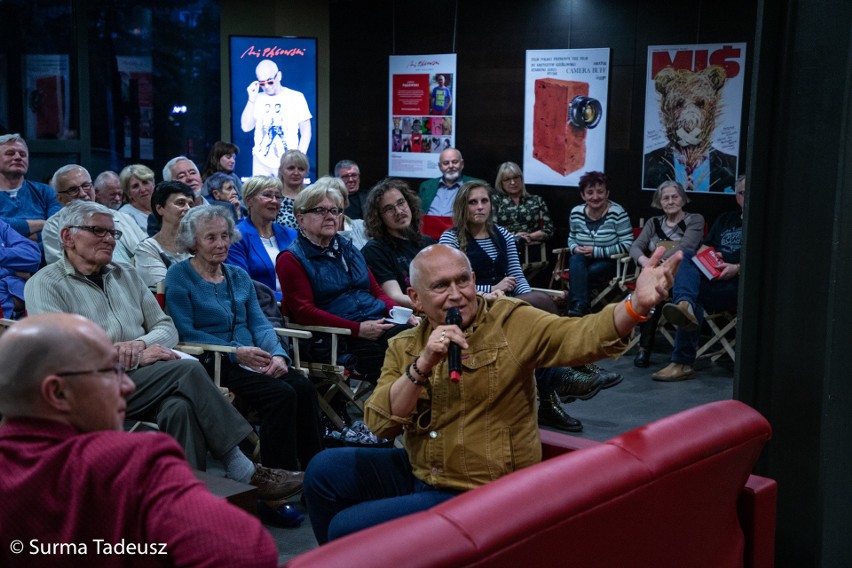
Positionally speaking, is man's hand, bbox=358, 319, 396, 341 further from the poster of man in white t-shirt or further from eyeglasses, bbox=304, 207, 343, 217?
the poster of man in white t-shirt

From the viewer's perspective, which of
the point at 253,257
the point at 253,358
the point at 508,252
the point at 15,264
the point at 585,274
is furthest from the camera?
the point at 585,274

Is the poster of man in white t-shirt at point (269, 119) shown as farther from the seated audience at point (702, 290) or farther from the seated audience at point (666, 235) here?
the seated audience at point (702, 290)

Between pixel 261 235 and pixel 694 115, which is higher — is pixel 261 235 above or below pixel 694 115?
below

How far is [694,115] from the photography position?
8.01 m

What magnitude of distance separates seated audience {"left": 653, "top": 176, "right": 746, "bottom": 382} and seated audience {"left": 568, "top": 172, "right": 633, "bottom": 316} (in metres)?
0.74

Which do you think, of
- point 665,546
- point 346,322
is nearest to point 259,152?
point 346,322

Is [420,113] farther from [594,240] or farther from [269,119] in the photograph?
[594,240]

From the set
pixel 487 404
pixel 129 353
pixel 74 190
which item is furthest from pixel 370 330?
pixel 74 190

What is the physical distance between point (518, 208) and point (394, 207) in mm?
3107

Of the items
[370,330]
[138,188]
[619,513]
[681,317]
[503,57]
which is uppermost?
[503,57]

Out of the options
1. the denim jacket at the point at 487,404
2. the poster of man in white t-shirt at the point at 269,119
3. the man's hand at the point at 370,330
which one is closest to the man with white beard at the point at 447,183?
the poster of man in white t-shirt at the point at 269,119

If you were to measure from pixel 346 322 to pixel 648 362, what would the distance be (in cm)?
291

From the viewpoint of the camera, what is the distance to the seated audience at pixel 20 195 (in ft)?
19.1

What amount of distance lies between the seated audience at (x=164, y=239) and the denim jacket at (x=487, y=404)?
2.22 metres
